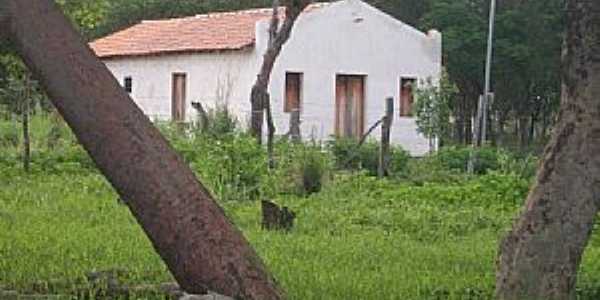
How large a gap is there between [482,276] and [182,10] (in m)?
37.5

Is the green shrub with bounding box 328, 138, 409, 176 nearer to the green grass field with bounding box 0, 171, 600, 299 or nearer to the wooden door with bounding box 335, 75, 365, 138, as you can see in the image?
the green grass field with bounding box 0, 171, 600, 299

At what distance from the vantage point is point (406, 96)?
34.0 metres

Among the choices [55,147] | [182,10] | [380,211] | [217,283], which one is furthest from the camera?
[182,10]

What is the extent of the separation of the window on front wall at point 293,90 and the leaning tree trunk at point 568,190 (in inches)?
951

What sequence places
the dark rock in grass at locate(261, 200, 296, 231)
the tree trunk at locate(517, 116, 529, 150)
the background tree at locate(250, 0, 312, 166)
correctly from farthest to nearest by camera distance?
1. the tree trunk at locate(517, 116, 529, 150)
2. the background tree at locate(250, 0, 312, 166)
3. the dark rock in grass at locate(261, 200, 296, 231)

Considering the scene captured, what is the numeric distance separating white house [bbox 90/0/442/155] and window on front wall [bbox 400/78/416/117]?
0.03 meters

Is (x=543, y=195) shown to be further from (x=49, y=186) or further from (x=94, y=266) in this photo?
(x=49, y=186)

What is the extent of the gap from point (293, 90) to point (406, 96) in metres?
3.53

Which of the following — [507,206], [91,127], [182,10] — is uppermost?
[182,10]

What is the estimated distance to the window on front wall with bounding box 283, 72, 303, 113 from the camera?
105 ft

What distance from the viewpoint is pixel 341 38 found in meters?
32.6

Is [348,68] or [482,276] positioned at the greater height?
[348,68]

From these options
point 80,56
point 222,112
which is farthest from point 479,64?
point 80,56

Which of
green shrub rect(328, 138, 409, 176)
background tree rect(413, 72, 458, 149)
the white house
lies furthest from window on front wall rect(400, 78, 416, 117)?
green shrub rect(328, 138, 409, 176)
